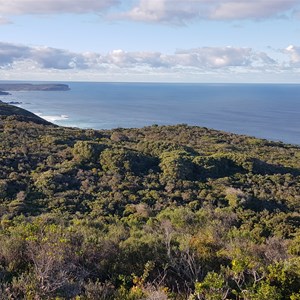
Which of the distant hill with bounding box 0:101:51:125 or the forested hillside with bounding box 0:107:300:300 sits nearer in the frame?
the forested hillside with bounding box 0:107:300:300

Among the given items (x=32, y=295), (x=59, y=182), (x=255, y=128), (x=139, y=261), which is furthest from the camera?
(x=255, y=128)

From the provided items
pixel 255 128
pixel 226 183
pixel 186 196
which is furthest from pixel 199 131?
pixel 255 128

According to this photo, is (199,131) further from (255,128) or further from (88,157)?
(255,128)

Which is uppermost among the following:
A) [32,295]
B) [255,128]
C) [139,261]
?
[32,295]

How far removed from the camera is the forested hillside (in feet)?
27.0

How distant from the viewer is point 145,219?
20938mm

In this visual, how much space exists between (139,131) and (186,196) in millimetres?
28043

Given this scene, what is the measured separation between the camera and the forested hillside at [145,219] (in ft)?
27.0

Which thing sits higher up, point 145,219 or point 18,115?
point 18,115

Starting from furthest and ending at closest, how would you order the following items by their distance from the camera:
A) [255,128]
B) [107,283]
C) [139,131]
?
[255,128], [139,131], [107,283]

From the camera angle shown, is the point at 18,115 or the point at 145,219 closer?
the point at 145,219

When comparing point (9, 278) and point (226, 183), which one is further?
point (226, 183)

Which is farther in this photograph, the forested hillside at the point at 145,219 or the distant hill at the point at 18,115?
the distant hill at the point at 18,115

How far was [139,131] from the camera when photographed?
53.8 metres
